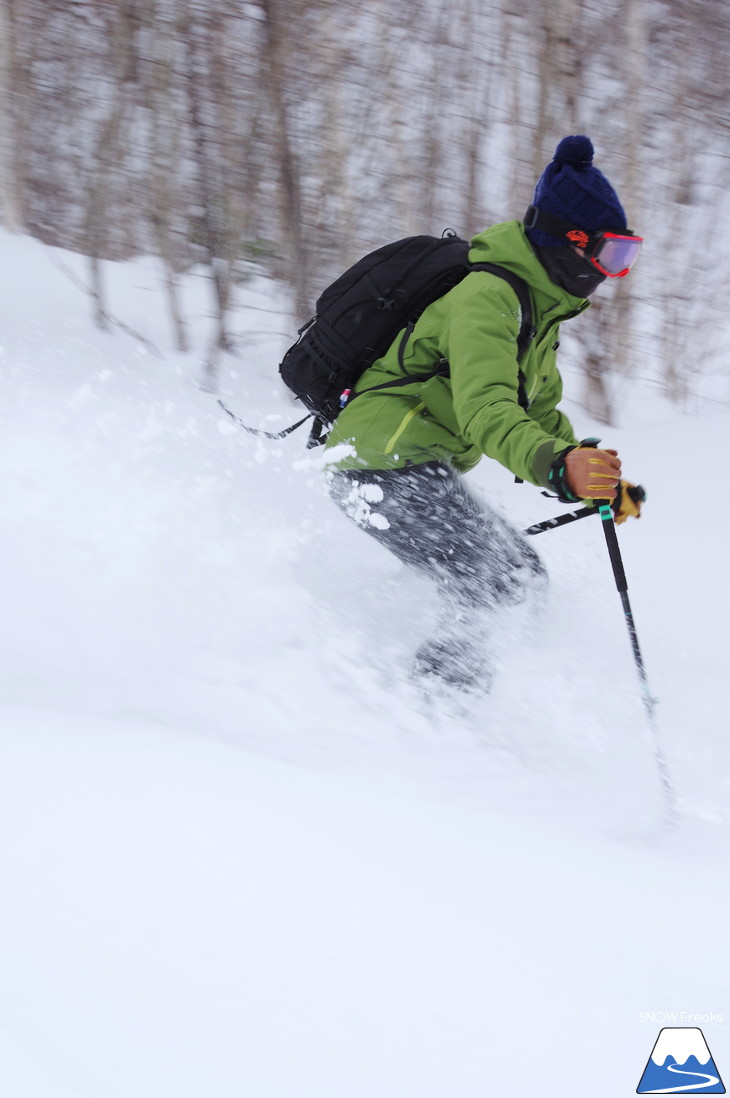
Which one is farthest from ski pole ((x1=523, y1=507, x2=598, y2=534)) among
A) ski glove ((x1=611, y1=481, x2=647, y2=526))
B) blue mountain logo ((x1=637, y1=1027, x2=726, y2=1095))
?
blue mountain logo ((x1=637, y1=1027, x2=726, y2=1095))

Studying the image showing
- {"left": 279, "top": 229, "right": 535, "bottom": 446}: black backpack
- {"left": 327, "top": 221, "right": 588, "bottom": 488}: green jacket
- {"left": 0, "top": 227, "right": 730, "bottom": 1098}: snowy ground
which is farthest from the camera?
{"left": 279, "top": 229, "right": 535, "bottom": 446}: black backpack

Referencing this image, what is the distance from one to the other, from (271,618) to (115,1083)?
6.33 feet

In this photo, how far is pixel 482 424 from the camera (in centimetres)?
235

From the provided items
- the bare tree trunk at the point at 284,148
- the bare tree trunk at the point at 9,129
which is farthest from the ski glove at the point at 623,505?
the bare tree trunk at the point at 9,129

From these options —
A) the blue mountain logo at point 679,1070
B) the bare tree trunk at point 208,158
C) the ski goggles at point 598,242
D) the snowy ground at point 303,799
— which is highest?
the bare tree trunk at point 208,158

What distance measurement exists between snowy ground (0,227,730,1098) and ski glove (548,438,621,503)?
81 cm

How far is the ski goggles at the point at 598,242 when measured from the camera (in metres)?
2.42

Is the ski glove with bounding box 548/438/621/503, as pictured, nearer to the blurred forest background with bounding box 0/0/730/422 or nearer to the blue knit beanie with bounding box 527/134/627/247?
the blue knit beanie with bounding box 527/134/627/247

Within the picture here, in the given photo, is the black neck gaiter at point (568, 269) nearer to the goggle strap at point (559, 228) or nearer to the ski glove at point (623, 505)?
the goggle strap at point (559, 228)

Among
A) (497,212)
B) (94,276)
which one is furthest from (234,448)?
(497,212)

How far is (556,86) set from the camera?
6.15 m

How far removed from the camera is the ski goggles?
95.3 inches

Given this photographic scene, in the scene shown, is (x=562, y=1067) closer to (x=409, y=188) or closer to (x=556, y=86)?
(x=556, y=86)

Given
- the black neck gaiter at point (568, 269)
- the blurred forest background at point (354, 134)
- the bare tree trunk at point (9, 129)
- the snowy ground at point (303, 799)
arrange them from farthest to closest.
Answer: the bare tree trunk at point (9, 129) → the blurred forest background at point (354, 134) → the black neck gaiter at point (568, 269) → the snowy ground at point (303, 799)
